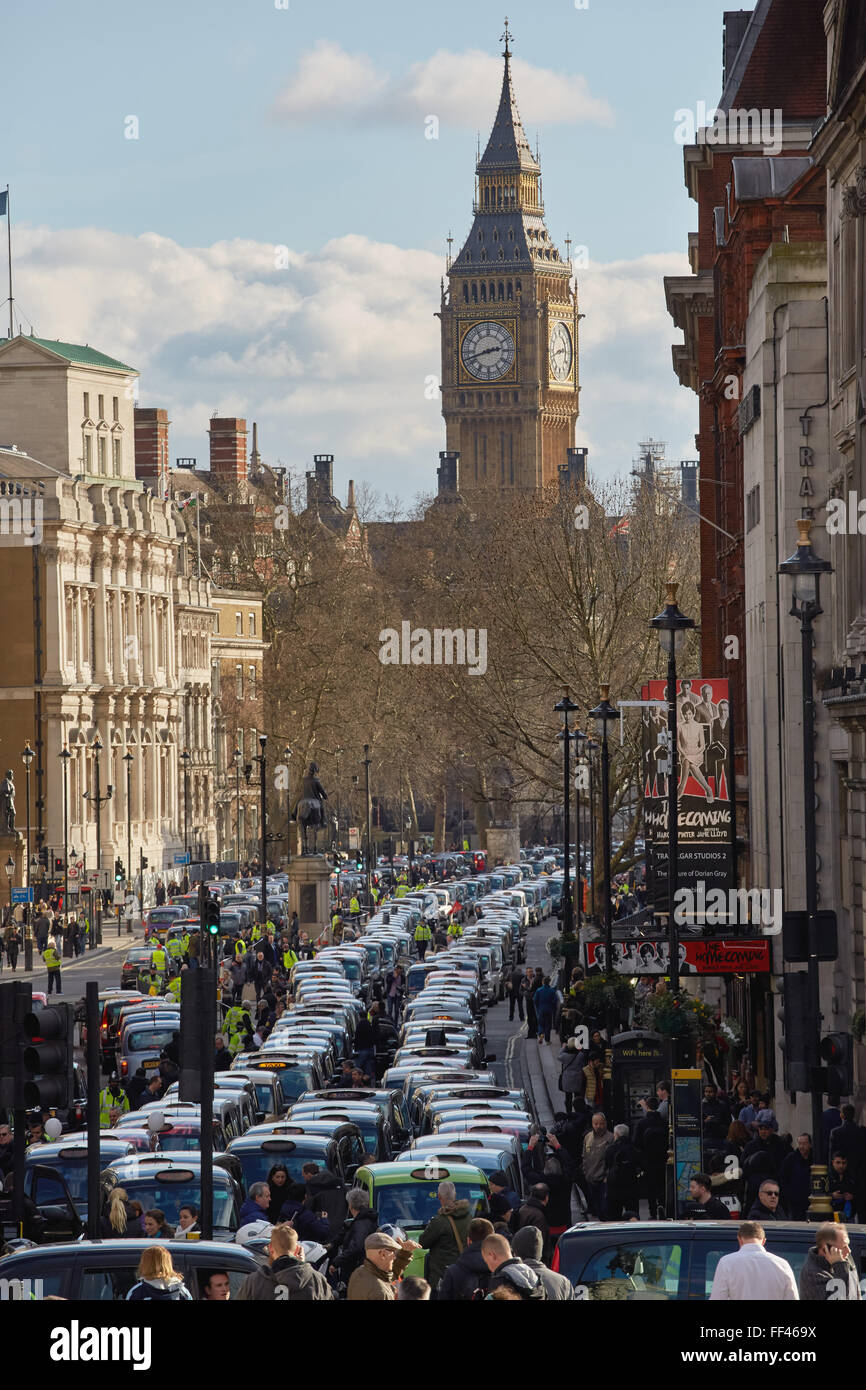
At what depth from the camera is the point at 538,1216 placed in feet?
59.1

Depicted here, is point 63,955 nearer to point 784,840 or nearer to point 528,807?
point 784,840

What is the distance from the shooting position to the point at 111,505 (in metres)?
113

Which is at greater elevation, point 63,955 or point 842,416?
point 842,416

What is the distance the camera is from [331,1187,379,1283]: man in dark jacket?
1758 cm

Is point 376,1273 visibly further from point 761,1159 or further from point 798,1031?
point 761,1159

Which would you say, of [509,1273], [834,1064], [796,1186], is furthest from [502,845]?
[509,1273]

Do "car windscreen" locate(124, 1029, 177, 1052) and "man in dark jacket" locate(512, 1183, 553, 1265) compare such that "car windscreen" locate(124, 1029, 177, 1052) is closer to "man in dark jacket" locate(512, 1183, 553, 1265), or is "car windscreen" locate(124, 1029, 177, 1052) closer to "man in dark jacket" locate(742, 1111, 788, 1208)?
"man in dark jacket" locate(742, 1111, 788, 1208)

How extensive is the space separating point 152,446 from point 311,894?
74.1m

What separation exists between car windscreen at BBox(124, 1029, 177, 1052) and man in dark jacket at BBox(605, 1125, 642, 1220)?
12.9 meters

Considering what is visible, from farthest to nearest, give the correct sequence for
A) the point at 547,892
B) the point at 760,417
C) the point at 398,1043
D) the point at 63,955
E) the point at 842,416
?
the point at 547,892 < the point at 63,955 < the point at 398,1043 < the point at 760,417 < the point at 842,416
